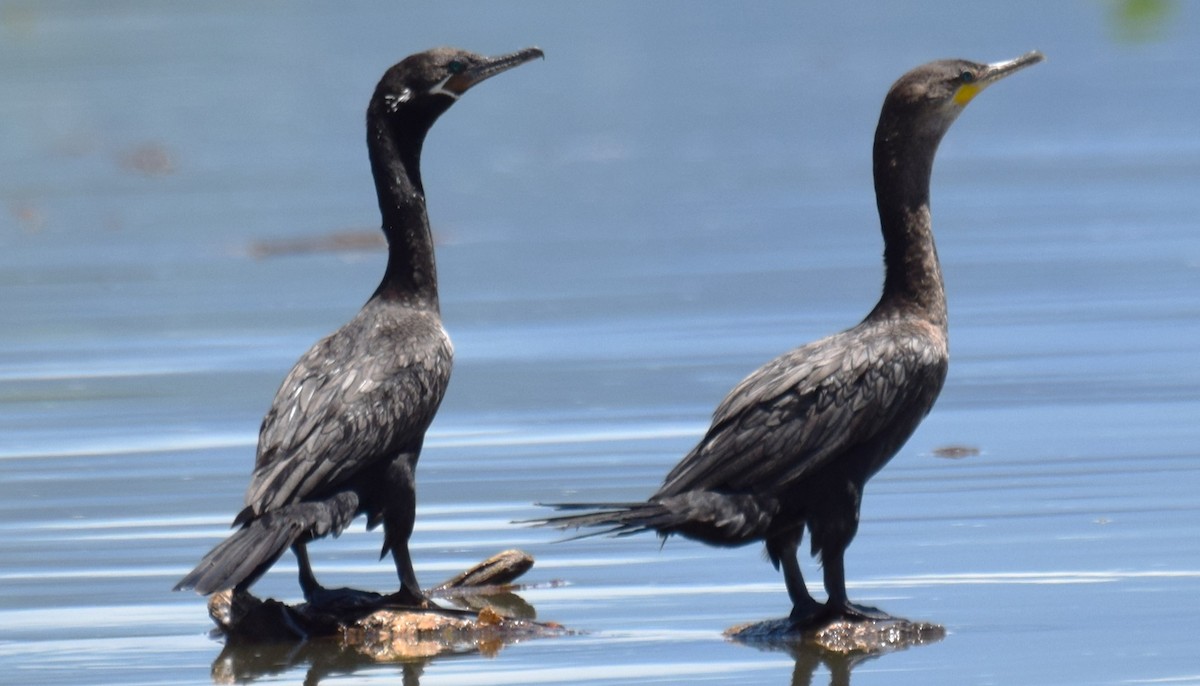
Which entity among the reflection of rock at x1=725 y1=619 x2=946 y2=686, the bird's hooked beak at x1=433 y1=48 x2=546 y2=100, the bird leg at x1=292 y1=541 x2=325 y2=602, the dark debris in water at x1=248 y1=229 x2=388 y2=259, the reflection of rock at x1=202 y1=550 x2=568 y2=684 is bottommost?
the reflection of rock at x1=725 y1=619 x2=946 y2=686

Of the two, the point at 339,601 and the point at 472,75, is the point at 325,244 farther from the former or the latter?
the point at 339,601

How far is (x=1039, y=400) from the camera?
39.3ft

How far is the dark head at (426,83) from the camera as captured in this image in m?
9.62

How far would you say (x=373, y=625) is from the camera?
8.52 m

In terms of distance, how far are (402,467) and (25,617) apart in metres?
1.44

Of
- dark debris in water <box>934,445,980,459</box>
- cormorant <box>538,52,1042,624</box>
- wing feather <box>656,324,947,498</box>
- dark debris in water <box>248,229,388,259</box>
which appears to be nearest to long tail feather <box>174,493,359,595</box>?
cormorant <box>538,52,1042,624</box>

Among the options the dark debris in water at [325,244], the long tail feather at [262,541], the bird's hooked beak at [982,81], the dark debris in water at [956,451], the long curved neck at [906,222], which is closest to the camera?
the long tail feather at [262,541]

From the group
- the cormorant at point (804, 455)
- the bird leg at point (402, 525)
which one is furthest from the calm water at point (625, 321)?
the bird leg at point (402, 525)

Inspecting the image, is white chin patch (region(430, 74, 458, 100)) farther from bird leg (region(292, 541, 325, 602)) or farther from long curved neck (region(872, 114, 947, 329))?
bird leg (region(292, 541, 325, 602))

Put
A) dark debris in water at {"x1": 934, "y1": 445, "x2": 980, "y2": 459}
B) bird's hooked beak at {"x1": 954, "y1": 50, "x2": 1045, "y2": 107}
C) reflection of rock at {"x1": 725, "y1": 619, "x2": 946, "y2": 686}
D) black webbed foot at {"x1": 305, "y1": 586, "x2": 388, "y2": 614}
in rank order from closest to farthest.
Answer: reflection of rock at {"x1": 725, "y1": 619, "x2": 946, "y2": 686}, black webbed foot at {"x1": 305, "y1": 586, "x2": 388, "y2": 614}, bird's hooked beak at {"x1": 954, "y1": 50, "x2": 1045, "y2": 107}, dark debris in water at {"x1": 934, "y1": 445, "x2": 980, "y2": 459}

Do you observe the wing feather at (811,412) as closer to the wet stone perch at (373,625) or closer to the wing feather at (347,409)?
Result: the wet stone perch at (373,625)

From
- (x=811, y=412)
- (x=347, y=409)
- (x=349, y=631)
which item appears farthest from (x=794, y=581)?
(x=347, y=409)

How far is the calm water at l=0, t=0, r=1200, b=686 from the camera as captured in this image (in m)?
8.62

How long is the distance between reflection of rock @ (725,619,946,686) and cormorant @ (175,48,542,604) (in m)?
1.26
